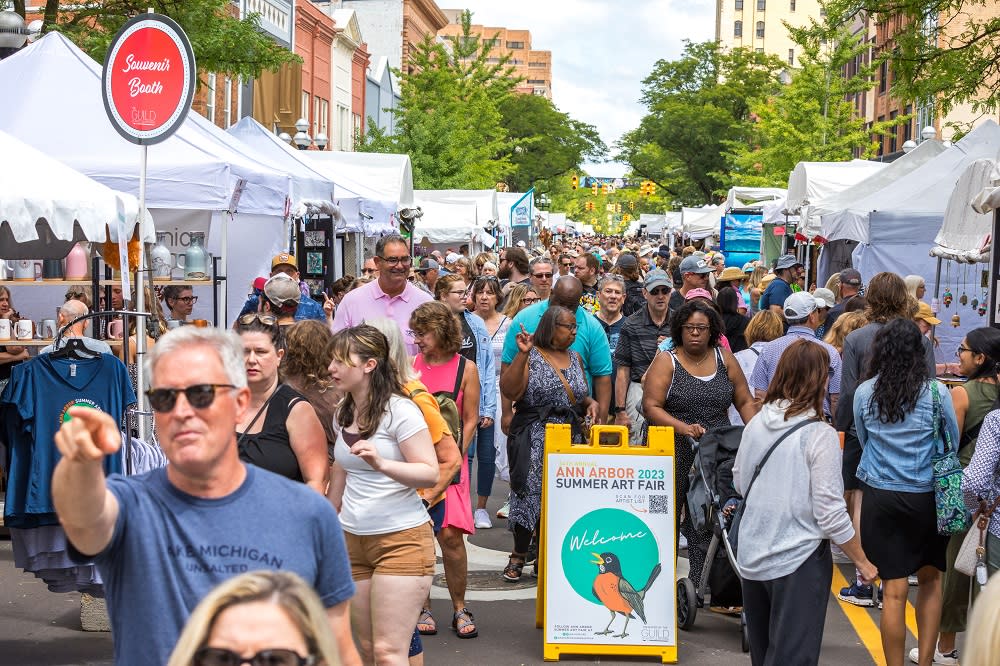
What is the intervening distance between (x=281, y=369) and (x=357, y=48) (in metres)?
49.9

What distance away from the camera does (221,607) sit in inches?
96.0

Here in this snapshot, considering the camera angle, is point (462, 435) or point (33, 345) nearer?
point (462, 435)

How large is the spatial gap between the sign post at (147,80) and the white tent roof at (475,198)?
1056 inches

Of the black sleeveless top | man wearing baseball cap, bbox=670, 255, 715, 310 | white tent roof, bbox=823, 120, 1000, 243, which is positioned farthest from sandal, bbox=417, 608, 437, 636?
white tent roof, bbox=823, 120, 1000, 243

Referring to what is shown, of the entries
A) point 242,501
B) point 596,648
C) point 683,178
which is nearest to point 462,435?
point 596,648

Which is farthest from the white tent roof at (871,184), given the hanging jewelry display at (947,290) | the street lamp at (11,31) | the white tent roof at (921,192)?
the street lamp at (11,31)

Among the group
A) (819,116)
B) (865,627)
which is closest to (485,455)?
(865,627)

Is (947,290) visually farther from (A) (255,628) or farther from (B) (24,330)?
(A) (255,628)

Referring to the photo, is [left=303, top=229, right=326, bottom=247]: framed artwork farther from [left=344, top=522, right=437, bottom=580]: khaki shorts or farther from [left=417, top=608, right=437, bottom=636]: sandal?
[left=344, top=522, right=437, bottom=580]: khaki shorts

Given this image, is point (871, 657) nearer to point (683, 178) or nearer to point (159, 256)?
point (159, 256)

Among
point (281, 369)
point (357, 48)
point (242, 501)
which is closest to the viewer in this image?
point (242, 501)

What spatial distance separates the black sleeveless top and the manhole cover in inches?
157

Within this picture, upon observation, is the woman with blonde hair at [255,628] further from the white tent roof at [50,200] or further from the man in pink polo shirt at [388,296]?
the man in pink polo shirt at [388,296]

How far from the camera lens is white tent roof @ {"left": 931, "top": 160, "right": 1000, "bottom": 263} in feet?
39.4
